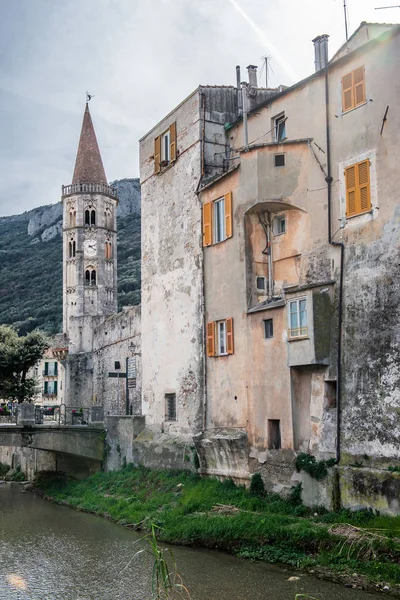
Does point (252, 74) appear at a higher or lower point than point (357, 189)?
higher

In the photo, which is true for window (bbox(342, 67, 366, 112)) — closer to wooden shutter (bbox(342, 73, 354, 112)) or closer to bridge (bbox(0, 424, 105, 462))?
wooden shutter (bbox(342, 73, 354, 112))

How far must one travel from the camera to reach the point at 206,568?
1788 centimetres

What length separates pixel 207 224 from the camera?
2588 cm

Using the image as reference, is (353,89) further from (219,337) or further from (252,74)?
(219,337)

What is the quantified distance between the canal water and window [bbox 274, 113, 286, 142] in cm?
1372

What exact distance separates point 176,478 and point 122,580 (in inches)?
319

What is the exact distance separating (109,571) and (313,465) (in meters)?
6.28

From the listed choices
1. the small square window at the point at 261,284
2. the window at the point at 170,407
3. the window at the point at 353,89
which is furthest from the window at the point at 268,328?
the window at the point at 353,89

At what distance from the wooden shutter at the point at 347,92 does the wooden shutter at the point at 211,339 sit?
8959 mm

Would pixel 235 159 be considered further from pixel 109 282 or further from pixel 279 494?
pixel 109 282

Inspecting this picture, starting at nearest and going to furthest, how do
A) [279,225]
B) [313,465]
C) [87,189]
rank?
1. [313,465]
2. [279,225]
3. [87,189]

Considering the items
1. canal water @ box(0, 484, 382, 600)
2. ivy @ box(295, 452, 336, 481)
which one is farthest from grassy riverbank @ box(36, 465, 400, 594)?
ivy @ box(295, 452, 336, 481)

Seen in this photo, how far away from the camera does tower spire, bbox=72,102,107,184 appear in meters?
66.4

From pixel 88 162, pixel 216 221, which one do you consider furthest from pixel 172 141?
pixel 88 162
